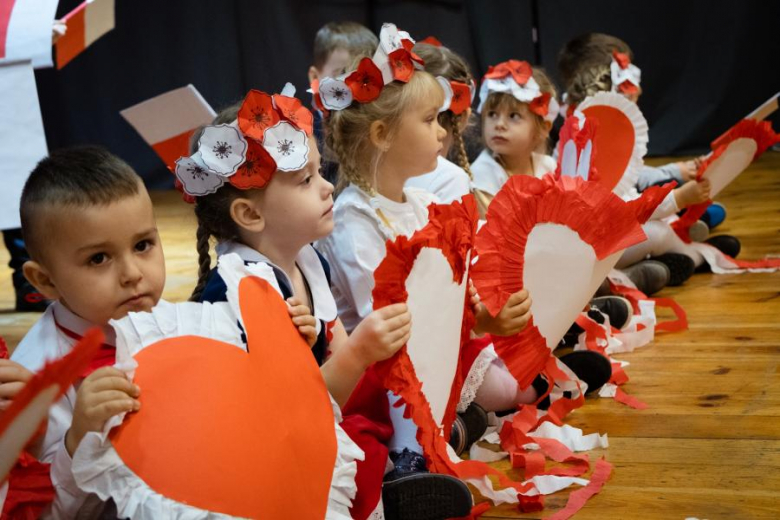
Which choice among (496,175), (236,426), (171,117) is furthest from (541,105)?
(236,426)

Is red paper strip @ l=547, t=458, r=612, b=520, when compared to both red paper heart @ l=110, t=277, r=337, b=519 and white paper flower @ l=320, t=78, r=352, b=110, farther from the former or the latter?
white paper flower @ l=320, t=78, r=352, b=110

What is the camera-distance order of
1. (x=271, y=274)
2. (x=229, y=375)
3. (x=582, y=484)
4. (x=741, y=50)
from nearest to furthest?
1. (x=229, y=375)
2. (x=271, y=274)
3. (x=582, y=484)
4. (x=741, y=50)

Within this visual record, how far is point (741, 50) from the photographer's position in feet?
16.9

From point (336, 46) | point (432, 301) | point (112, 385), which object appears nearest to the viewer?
point (112, 385)

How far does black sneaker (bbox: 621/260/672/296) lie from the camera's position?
8.55 feet

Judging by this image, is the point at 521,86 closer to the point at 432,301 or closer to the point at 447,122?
the point at 447,122

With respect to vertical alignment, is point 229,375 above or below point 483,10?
above

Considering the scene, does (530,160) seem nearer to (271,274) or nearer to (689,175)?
(689,175)

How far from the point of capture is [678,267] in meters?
2.73

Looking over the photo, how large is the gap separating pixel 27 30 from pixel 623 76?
201 centimetres

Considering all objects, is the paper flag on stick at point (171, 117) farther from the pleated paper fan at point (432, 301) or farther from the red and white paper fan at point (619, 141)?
the red and white paper fan at point (619, 141)

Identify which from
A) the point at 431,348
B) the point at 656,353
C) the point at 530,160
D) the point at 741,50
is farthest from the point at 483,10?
the point at 431,348

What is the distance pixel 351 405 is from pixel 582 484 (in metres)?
0.41

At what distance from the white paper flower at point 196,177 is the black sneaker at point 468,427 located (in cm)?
62
